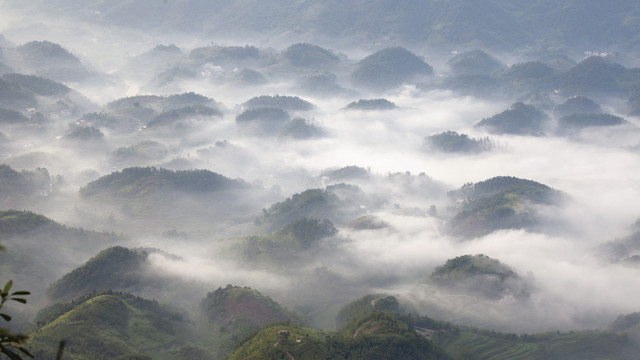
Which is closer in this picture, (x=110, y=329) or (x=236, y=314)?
(x=110, y=329)

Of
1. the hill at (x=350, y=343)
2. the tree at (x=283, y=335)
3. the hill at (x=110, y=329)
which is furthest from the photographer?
the hill at (x=110, y=329)

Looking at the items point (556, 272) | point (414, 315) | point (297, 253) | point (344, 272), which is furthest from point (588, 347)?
point (297, 253)

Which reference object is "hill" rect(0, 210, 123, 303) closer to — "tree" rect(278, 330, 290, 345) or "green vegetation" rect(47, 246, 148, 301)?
"green vegetation" rect(47, 246, 148, 301)

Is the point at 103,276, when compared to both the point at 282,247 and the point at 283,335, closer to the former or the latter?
the point at 282,247

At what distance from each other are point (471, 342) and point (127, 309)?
78.2 m

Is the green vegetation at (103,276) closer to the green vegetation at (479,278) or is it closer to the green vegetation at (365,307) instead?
the green vegetation at (365,307)

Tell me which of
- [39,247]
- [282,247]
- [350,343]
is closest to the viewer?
[350,343]

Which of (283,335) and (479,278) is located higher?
(479,278)

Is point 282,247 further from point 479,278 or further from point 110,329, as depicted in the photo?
point 110,329

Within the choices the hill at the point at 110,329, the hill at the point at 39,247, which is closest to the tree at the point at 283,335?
the hill at the point at 110,329

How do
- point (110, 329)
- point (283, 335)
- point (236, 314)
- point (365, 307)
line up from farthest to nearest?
point (365, 307) → point (236, 314) → point (110, 329) → point (283, 335)

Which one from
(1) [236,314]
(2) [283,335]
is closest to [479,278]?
(1) [236,314]

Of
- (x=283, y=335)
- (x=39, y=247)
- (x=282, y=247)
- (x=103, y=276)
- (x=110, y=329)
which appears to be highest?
(x=282, y=247)

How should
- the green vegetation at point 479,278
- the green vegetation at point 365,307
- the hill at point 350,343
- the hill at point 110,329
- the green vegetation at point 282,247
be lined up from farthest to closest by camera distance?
the green vegetation at point 282,247, the green vegetation at point 479,278, the green vegetation at point 365,307, the hill at point 110,329, the hill at point 350,343
